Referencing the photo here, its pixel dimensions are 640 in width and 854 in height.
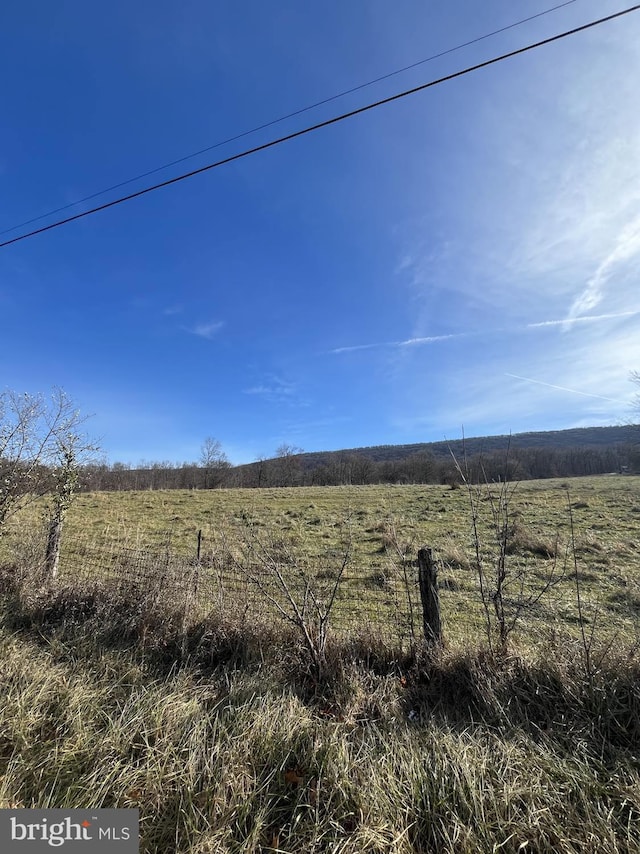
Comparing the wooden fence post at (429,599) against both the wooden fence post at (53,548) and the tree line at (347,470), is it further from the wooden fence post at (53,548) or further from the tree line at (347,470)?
the tree line at (347,470)

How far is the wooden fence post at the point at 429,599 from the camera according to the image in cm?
429

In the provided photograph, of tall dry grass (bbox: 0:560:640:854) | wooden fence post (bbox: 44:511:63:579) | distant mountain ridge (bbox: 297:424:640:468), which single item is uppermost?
distant mountain ridge (bbox: 297:424:640:468)

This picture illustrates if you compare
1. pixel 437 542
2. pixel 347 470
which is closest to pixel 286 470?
pixel 347 470

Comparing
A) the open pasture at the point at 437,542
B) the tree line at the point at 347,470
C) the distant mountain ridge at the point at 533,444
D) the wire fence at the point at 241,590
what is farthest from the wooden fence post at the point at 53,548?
the distant mountain ridge at the point at 533,444

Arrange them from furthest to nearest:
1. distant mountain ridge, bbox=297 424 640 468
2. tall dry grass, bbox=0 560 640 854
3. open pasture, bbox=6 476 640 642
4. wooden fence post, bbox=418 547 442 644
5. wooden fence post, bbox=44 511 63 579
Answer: distant mountain ridge, bbox=297 424 640 468, wooden fence post, bbox=44 511 63 579, open pasture, bbox=6 476 640 642, wooden fence post, bbox=418 547 442 644, tall dry grass, bbox=0 560 640 854

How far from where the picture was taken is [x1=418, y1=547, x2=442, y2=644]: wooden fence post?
4.29 metres

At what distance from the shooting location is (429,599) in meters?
4.42

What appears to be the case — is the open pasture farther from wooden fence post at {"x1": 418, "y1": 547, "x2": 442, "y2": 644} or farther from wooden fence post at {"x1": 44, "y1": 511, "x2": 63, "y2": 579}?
wooden fence post at {"x1": 418, "y1": 547, "x2": 442, "y2": 644}

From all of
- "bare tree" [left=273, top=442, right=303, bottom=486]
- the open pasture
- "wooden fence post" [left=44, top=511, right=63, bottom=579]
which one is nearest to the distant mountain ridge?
"bare tree" [left=273, top=442, right=303, bottom=486]

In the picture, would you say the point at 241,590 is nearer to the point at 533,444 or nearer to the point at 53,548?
the point at 53,548

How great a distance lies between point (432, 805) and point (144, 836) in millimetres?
1763

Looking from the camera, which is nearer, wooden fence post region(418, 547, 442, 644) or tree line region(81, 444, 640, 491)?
wooden fence post region(418, 547, 442, 644)

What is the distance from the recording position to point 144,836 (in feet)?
7.63

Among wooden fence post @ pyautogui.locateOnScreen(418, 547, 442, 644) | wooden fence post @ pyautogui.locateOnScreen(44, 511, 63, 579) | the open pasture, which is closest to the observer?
wooden fence post @ pyautogui.locateOnScreen(418, 547, 442, 644)
